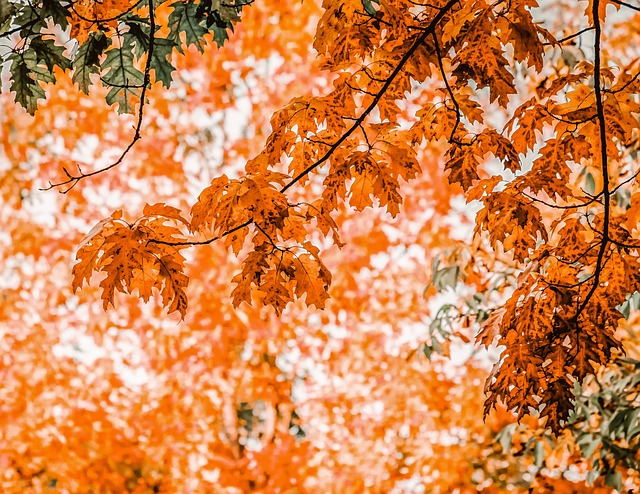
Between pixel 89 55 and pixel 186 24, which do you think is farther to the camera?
pixel 186 24

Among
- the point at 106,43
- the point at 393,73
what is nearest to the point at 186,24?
the point at 106,43

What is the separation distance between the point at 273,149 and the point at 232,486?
3.56m

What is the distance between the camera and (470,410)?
485cm

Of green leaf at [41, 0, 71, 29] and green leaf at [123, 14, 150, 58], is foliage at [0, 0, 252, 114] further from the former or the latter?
green leaf at [41, 0, 71, 29]

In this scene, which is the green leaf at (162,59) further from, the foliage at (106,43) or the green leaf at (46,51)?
the green leaf at (46,51)

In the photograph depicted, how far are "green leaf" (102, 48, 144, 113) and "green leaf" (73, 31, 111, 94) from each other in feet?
0.15

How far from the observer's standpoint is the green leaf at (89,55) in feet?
5.96

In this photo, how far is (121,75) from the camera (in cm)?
191

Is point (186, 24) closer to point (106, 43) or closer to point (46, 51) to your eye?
point (106, 43)

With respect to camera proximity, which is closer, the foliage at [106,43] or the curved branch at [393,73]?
the curved branch at [393,73]

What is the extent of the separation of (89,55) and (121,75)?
109 mm

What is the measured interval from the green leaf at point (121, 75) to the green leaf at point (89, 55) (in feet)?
0.15

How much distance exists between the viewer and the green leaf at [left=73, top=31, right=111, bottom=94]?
1817 mm

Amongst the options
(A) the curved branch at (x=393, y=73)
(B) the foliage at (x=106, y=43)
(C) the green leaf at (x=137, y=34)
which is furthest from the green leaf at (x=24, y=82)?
(A) the curved branch at (x=393, y=73)
